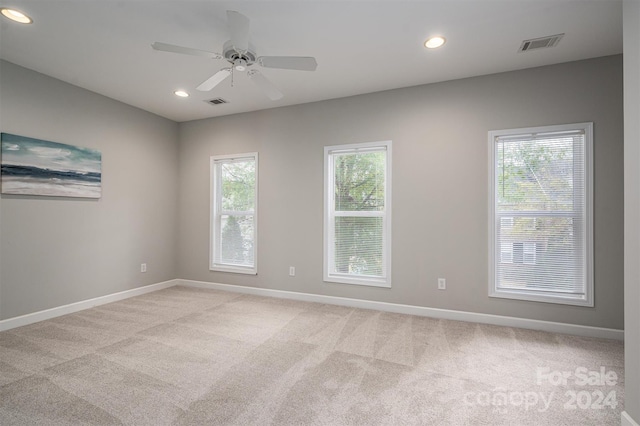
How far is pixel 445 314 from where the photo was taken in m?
3.57

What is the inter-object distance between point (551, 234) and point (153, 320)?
448cm

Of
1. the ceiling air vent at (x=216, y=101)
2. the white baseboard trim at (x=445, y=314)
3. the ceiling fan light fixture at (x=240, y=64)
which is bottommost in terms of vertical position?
the white baseboard trim at (x=445, y=314)

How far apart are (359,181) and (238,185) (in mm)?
1993

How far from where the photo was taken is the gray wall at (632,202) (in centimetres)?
167

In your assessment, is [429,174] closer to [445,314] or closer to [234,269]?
[445,314]

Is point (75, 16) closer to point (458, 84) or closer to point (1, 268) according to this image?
point (1, 268)

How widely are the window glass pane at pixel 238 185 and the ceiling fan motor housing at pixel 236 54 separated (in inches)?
90.3

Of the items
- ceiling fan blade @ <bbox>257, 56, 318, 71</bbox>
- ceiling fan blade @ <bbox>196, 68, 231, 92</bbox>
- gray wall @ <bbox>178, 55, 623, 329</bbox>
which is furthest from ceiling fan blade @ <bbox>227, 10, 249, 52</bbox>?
gray wall @ <bbox>178, 55, 623, 329</bbox>

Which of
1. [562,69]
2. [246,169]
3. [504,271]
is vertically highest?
[562,69]

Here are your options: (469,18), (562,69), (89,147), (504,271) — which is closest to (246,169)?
(89,147)

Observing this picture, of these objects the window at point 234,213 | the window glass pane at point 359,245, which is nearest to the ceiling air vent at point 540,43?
the window glass pane at point 359,245

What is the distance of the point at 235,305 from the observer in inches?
160

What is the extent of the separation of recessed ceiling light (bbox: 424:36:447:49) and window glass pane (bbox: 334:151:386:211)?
4.48ft

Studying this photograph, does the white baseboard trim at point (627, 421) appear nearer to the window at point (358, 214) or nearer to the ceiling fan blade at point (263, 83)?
the window at point (358, 214)
